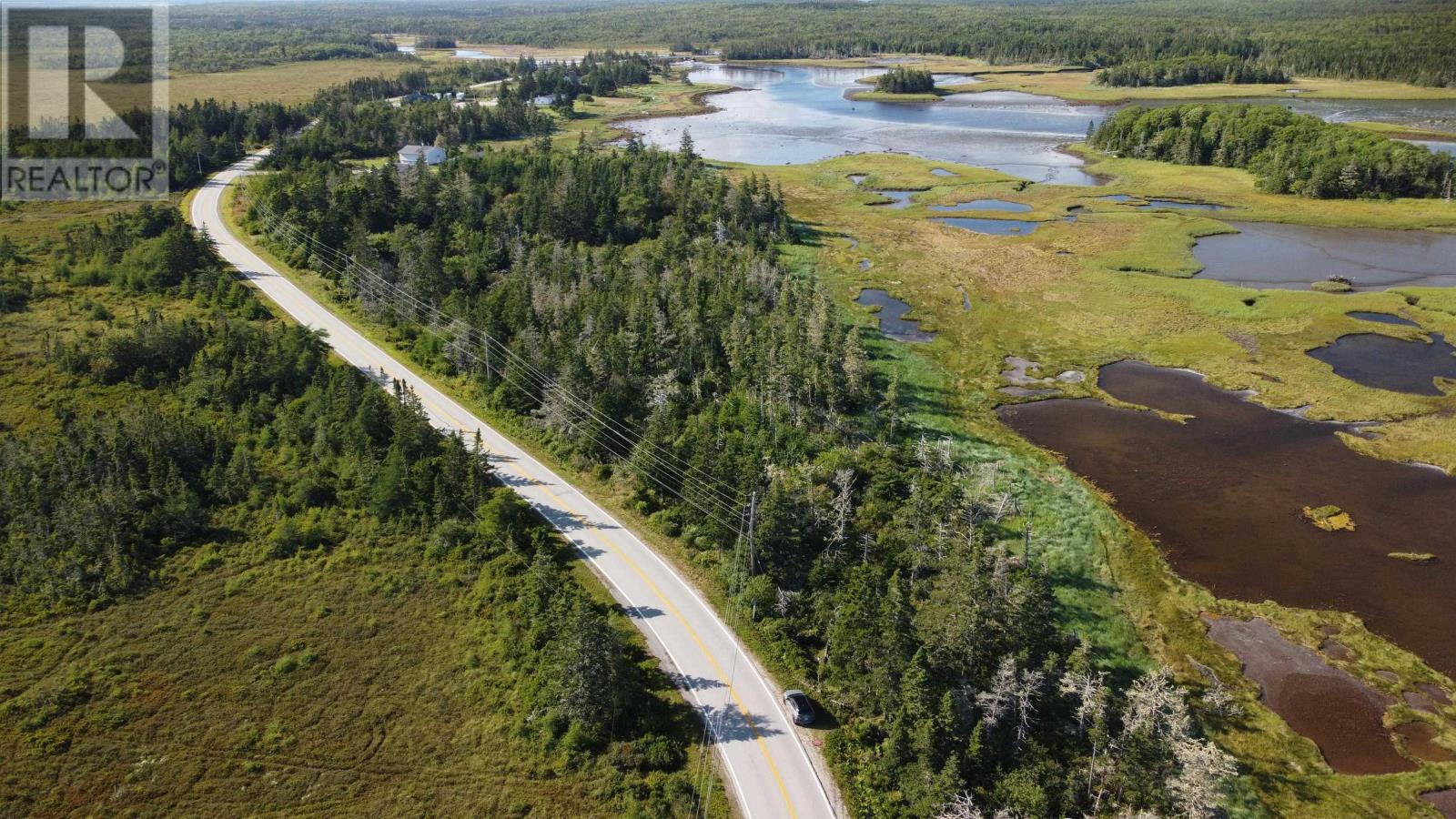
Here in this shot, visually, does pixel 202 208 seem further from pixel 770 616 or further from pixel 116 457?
pixel 770 616

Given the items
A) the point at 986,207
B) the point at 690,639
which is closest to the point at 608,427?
the point at 690,639

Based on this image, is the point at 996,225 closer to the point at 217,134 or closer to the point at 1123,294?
the point at 1123,294

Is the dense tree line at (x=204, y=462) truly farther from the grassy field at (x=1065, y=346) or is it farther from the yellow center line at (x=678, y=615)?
the grassy field at (x=1065, y=346)

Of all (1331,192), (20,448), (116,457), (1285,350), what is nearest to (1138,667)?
(1285,350)

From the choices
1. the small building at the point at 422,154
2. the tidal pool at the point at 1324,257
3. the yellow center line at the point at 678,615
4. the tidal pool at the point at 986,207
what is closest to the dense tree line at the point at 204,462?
the yellow center line at the point at 678,615

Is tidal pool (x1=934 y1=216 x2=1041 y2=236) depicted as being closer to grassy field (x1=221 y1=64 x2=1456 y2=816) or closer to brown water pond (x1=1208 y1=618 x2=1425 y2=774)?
grassy field (x1=221 y1=64 x2=1456 y2=816)
